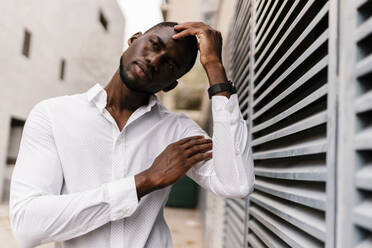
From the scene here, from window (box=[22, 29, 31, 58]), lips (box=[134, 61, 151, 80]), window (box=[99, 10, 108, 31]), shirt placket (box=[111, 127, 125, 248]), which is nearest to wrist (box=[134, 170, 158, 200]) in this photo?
shirt placket (box=[111, 127, 125, 248])

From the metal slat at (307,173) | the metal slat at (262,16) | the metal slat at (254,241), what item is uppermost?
the metal slat at (262,16)

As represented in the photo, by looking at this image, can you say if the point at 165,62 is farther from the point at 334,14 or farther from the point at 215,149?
the point at 334,14

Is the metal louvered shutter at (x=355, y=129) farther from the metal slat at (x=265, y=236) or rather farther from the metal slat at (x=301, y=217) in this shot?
the metal slat at (x=265, y=236)

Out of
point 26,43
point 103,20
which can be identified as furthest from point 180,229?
point 103,20

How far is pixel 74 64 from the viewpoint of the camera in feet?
40.1

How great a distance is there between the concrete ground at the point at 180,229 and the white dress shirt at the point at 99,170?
471 centimetres

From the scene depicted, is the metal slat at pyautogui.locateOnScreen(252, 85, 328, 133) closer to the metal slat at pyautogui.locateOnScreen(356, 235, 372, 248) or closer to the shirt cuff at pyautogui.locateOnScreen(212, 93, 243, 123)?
the shirt cuff at pyautogui.locateOnScreen(212, 93, 243, 123)

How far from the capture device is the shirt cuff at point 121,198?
119cm

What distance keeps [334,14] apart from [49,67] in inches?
447

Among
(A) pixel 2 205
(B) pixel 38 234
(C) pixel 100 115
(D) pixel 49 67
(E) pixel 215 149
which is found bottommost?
(A) pixel 2 205

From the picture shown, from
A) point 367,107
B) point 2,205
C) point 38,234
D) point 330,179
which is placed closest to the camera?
point 367,107

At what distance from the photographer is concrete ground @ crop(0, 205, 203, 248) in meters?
5.73

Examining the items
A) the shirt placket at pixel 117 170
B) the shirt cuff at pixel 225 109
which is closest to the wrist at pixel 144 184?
the shirt placket at pixel 117 170

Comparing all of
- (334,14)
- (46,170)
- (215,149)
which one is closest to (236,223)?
(215,149)
